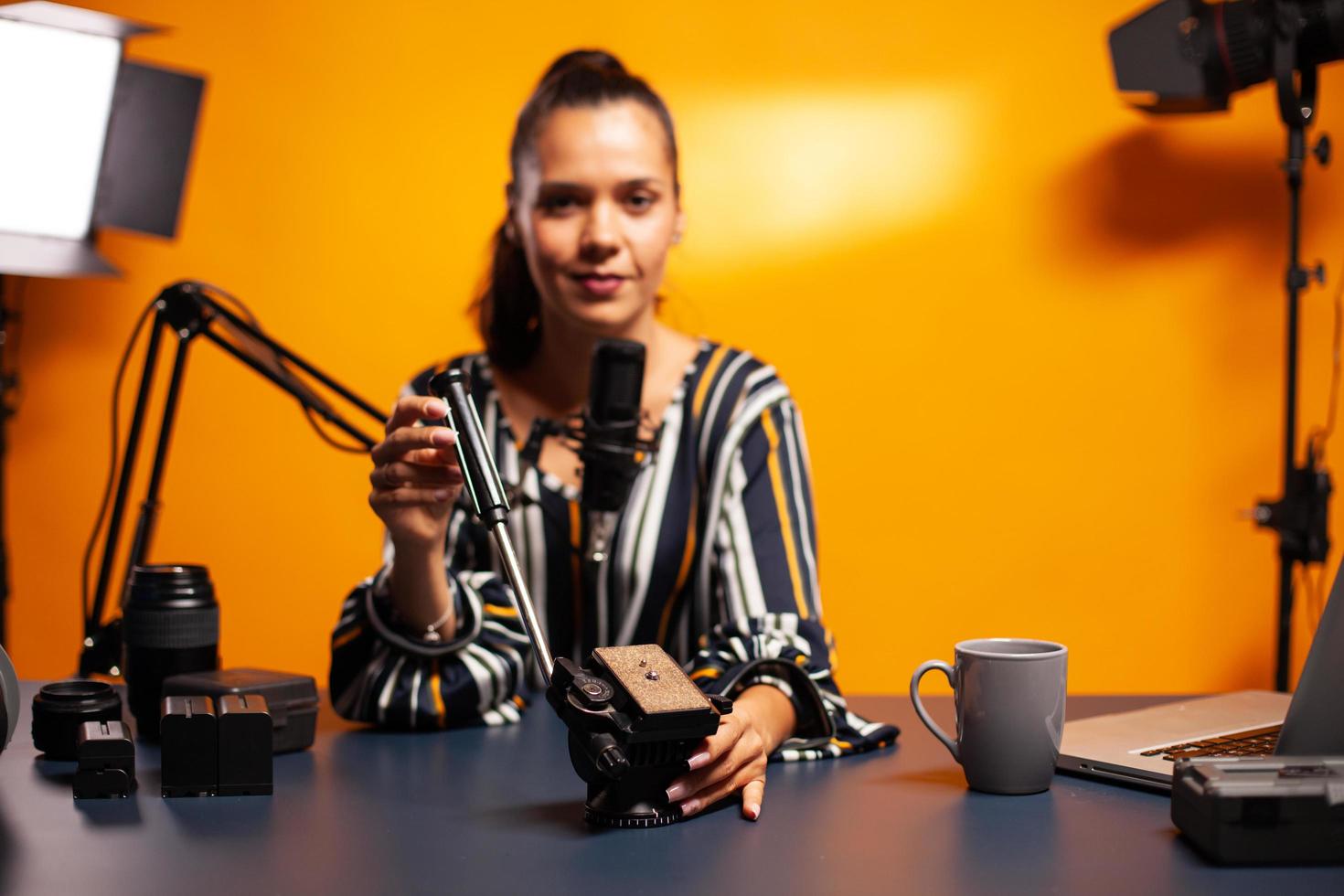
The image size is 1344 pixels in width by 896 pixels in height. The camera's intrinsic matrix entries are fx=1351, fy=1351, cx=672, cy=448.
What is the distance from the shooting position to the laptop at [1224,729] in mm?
835

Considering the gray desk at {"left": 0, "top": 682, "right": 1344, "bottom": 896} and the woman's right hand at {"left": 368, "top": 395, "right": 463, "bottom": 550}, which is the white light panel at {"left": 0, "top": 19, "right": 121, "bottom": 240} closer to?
the woman's right hand at {"left": 368, "top": 395, "right": 463, "bottom": 550}

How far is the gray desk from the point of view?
0.74 meters

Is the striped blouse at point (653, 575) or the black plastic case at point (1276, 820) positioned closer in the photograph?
the black plastic case at point (1276, 820)

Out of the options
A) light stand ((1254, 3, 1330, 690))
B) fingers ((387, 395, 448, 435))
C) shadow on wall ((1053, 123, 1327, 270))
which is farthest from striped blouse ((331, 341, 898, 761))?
shadow on wall ((1053, 123, 1327, 270))

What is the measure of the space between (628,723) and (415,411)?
0.36m

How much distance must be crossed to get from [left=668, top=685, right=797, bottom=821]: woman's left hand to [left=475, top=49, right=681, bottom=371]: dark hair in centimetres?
80

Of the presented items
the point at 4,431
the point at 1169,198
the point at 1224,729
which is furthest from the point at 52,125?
the point at 1169,198

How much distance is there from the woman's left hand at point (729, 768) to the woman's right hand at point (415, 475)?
289 millimetres

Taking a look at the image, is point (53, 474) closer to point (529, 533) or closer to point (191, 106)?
point (191, 106)

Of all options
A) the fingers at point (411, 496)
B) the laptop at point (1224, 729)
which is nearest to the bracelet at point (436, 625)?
the fingers at point (411, 496)

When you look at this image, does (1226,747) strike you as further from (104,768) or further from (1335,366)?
(1335,366)

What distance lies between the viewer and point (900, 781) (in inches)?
38.1

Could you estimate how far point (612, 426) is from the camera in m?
1.24

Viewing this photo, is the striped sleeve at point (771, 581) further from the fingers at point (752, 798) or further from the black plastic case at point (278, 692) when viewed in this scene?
the black plastic case at point (278, 692)
